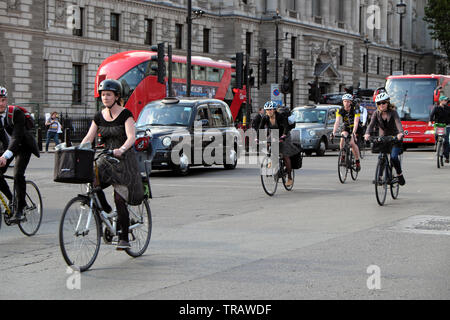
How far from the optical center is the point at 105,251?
26.2ft

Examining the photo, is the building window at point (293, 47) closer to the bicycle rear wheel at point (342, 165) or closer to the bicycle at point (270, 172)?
the bicycle rear wheel at point (342, 165)

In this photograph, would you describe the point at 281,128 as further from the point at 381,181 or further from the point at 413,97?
the point at 413,97

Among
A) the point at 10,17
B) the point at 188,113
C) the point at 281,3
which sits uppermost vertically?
the point at 281,3

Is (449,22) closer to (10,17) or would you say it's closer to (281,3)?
(281,3)

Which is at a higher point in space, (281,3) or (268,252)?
(281,3)

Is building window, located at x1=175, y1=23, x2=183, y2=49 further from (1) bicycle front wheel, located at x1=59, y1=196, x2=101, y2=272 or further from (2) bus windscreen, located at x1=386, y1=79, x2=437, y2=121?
(1) bicycle front wheel, located at x1=59, y1=196, x2=101, y2=272

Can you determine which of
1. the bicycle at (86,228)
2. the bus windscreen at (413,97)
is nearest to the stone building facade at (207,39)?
the bus windscreen at (413,97)

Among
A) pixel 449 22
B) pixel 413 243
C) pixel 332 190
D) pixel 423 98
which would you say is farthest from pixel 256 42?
pixel 413 243

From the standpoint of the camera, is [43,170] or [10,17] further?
[10,17]

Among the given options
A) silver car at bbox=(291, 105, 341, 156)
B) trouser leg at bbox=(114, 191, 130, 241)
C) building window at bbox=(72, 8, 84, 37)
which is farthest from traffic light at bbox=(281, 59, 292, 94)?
trouser leg at bbox=(114, 191, 130, 241)

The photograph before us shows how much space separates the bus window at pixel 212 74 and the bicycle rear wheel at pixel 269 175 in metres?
25.7
